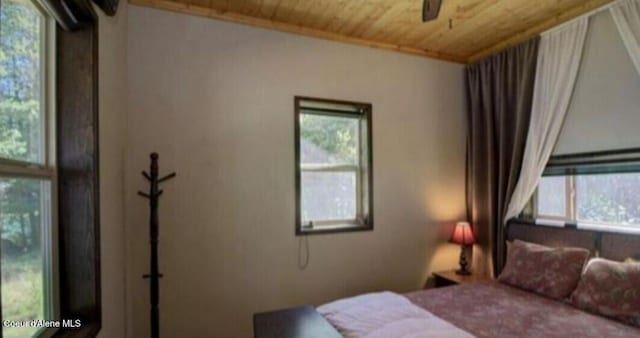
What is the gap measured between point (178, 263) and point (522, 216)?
2.95 m

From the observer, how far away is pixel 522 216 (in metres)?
3.03

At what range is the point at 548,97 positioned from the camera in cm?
279

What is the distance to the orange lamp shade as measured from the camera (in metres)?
3.24

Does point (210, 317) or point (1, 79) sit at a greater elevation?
point (1, 79)

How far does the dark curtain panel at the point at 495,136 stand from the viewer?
2973mm

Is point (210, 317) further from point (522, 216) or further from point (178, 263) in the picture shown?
point (522, 216)

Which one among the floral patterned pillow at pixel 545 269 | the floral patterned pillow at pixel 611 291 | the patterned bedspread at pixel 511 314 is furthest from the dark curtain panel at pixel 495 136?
the floral patterned pillow at pixel 611 291

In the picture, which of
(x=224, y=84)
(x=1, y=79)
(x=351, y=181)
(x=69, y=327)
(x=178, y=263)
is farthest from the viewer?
(x=351, y=181)

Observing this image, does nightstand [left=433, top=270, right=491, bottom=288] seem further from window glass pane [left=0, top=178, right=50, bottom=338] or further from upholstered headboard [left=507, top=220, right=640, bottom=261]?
window glass pane [left=0, top=178, right=50, bottom=338]

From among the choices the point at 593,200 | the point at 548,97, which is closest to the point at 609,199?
the point at 593,200


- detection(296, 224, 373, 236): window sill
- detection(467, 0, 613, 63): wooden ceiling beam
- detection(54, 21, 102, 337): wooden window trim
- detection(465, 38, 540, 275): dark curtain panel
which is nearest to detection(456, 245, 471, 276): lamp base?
detection(465, 38, 540, 275): dark curtain panel

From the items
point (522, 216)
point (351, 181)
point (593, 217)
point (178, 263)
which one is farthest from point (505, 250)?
point (178, 263)

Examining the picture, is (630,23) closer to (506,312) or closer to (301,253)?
→ (506,312)

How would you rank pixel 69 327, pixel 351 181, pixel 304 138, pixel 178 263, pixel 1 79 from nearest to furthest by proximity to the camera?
pixel 1 79 → pixel 69 327 → pixel 178 263 → pixel 304 138 → pixel 351 181
